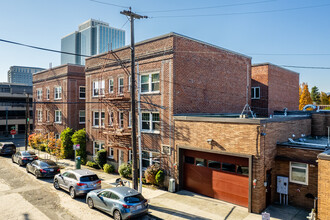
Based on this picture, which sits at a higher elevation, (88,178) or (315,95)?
(315,95)

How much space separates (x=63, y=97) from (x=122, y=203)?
932 inches

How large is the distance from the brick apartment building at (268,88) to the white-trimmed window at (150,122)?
15242 mm

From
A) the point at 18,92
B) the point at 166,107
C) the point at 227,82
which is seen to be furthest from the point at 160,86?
the point at 18,92

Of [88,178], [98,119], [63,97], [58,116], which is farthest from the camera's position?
[58,116]

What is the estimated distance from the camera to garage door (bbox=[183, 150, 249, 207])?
48.2 feet

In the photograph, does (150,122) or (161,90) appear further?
(150,122)

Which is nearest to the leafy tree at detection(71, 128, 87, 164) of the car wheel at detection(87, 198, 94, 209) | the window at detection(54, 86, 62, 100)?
the window at detection(54, 86, 62, 100)

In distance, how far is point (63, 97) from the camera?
105 feet

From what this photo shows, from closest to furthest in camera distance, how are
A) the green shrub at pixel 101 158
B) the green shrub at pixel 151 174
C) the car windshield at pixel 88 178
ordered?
the car windshield at pixel 88 178 → the green shrub at pixel 151 174 → the green shrub at pixel 101 158

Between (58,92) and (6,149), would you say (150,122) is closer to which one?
(58,92)

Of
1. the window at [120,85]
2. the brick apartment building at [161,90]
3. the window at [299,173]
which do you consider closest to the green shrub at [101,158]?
the brick apartment building at [161,90]

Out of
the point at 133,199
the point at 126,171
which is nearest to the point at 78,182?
the point at 126,171

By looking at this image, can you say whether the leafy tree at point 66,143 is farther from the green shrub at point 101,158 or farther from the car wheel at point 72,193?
the car wheel at point 72,193

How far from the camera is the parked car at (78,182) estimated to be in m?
15.7
